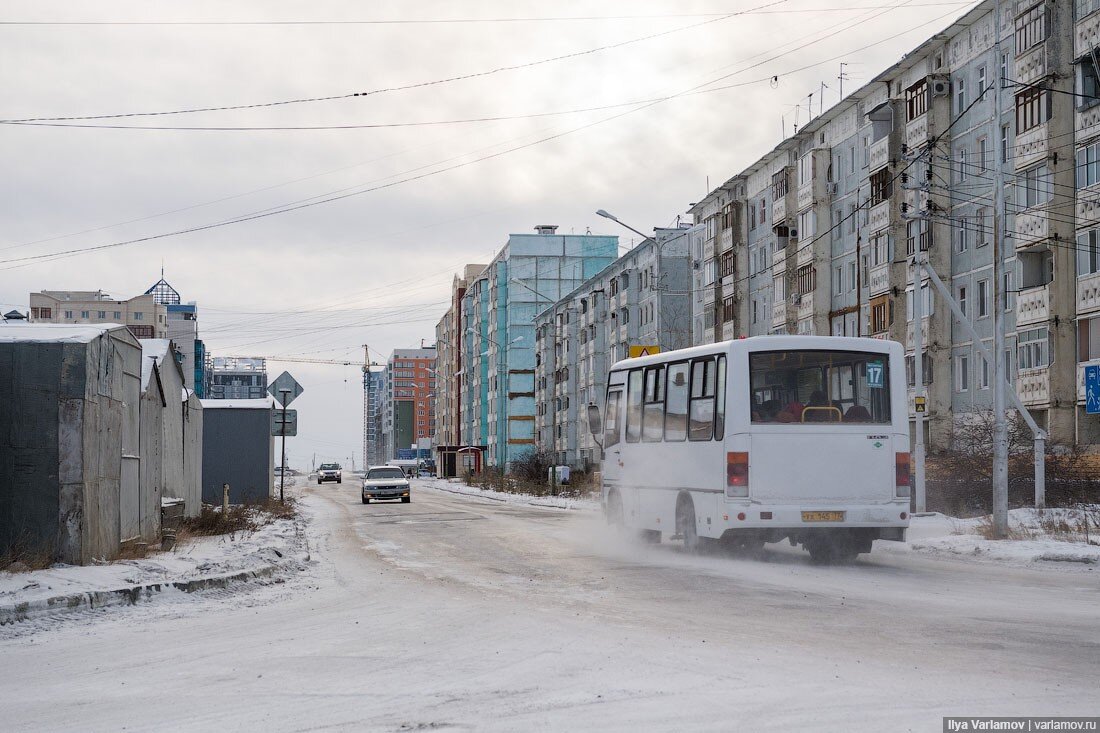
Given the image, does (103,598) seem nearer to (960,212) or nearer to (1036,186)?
(1036,186)

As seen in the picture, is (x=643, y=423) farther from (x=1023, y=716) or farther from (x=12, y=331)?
(x=1023, y=716)

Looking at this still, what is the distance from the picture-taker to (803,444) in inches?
703

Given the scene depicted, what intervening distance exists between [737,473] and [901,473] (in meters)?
2.49

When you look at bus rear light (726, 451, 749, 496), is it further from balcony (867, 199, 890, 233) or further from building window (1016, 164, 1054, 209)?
balcony (867, 199, 890, 233)

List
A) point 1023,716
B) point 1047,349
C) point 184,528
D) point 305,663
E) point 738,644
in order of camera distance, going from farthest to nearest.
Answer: point 1047,349
point 184,528
point 738,644
point 305,663
point 1023,716

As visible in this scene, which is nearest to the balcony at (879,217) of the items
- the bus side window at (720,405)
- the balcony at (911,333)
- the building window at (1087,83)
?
the balcony at (911,333)

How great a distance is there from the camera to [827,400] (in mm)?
18141

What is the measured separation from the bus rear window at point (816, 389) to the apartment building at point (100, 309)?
14353cm

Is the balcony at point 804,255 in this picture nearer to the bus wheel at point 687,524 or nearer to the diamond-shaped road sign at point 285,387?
the diamond-shaped road sign at point 285,387

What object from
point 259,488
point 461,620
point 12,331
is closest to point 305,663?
point 461,620

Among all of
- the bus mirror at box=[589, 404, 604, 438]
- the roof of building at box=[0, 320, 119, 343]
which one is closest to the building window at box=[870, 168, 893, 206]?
the bus mirror at box=[589, 404, 604, 438]

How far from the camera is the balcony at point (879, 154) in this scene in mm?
52031

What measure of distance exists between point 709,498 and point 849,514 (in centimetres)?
201

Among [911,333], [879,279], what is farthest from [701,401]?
[879,279]
